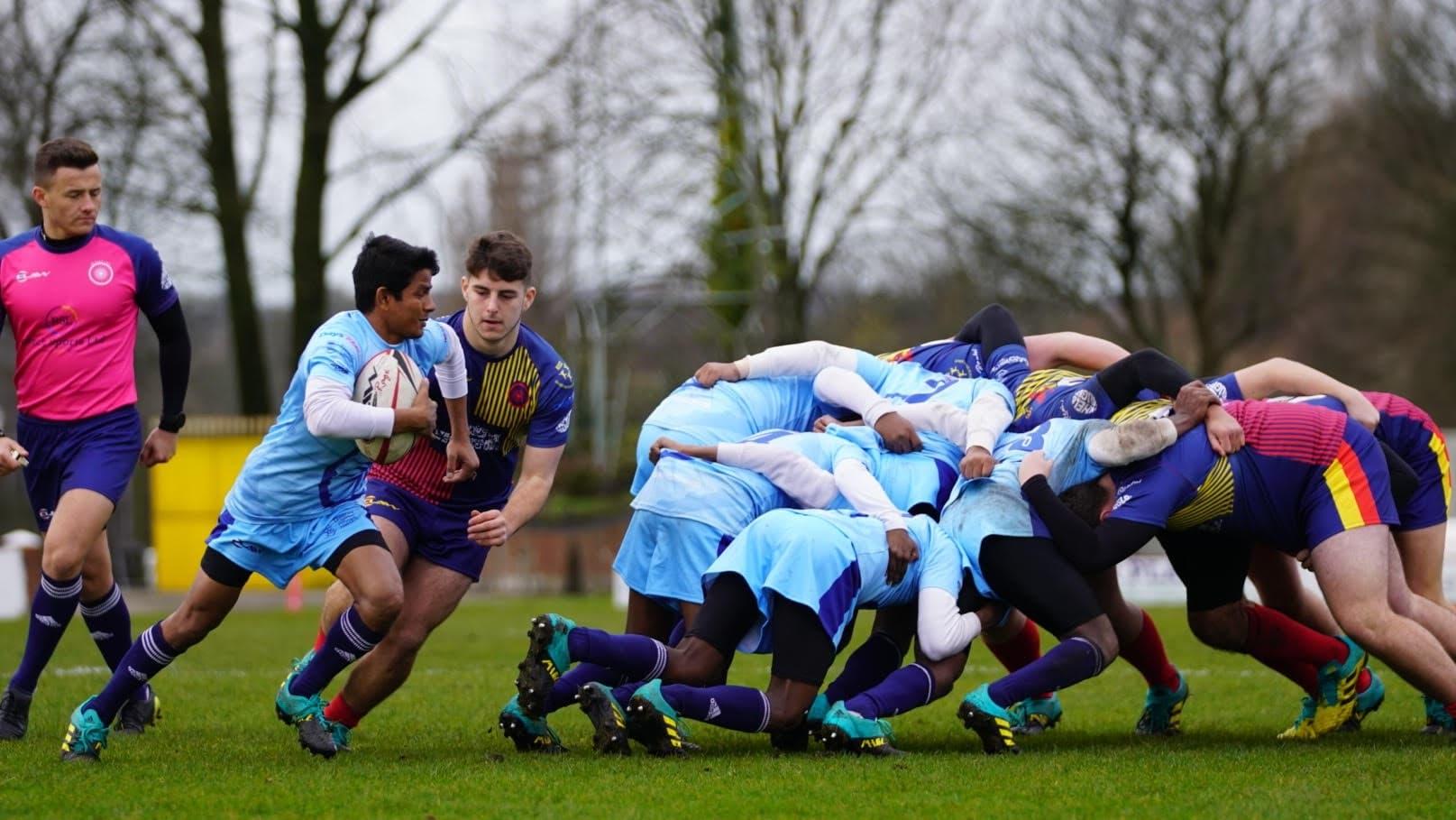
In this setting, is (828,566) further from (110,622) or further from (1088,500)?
(110,622)

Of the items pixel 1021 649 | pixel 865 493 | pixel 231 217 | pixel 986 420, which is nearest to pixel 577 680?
pixel 865 493

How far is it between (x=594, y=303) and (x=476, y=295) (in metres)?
22.7

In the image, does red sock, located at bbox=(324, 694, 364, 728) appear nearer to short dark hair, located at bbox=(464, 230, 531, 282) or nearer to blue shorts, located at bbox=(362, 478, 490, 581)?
blue shorts, located at bbox=(362, 478, 490, 581)

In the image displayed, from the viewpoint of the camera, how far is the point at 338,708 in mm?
6887

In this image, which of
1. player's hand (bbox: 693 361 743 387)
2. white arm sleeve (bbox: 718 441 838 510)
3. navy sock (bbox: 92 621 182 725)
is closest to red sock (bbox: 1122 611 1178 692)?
white arm sleeve (bbox: 718 441 838 510)

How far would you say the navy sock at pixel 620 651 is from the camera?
639cm

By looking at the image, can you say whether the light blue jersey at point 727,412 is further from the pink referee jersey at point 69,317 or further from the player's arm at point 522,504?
the pink referee jersey at point 69,317

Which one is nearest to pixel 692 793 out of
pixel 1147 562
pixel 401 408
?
pixel 401 408

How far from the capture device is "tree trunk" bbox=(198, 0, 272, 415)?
23078 mm

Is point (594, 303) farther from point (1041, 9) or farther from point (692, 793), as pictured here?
point (692, 793)

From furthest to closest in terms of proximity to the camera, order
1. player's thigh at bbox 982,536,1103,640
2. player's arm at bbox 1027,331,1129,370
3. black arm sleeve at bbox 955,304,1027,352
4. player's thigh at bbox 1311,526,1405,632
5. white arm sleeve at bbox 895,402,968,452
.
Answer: player's arm at bbox 1027,331,1129,370
black arm sleeve at bbox 955,304,1027,352
white arm sleeve at bbox 895,402,968,452
player's thigh at bbox 982,536,1103,640
player's thigh at bbox 1311,526,1405,632

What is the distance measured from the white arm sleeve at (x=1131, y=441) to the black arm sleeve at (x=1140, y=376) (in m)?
0.38

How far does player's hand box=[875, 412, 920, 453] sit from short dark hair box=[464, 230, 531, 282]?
1.64 meters

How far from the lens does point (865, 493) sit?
6820 millimetres
